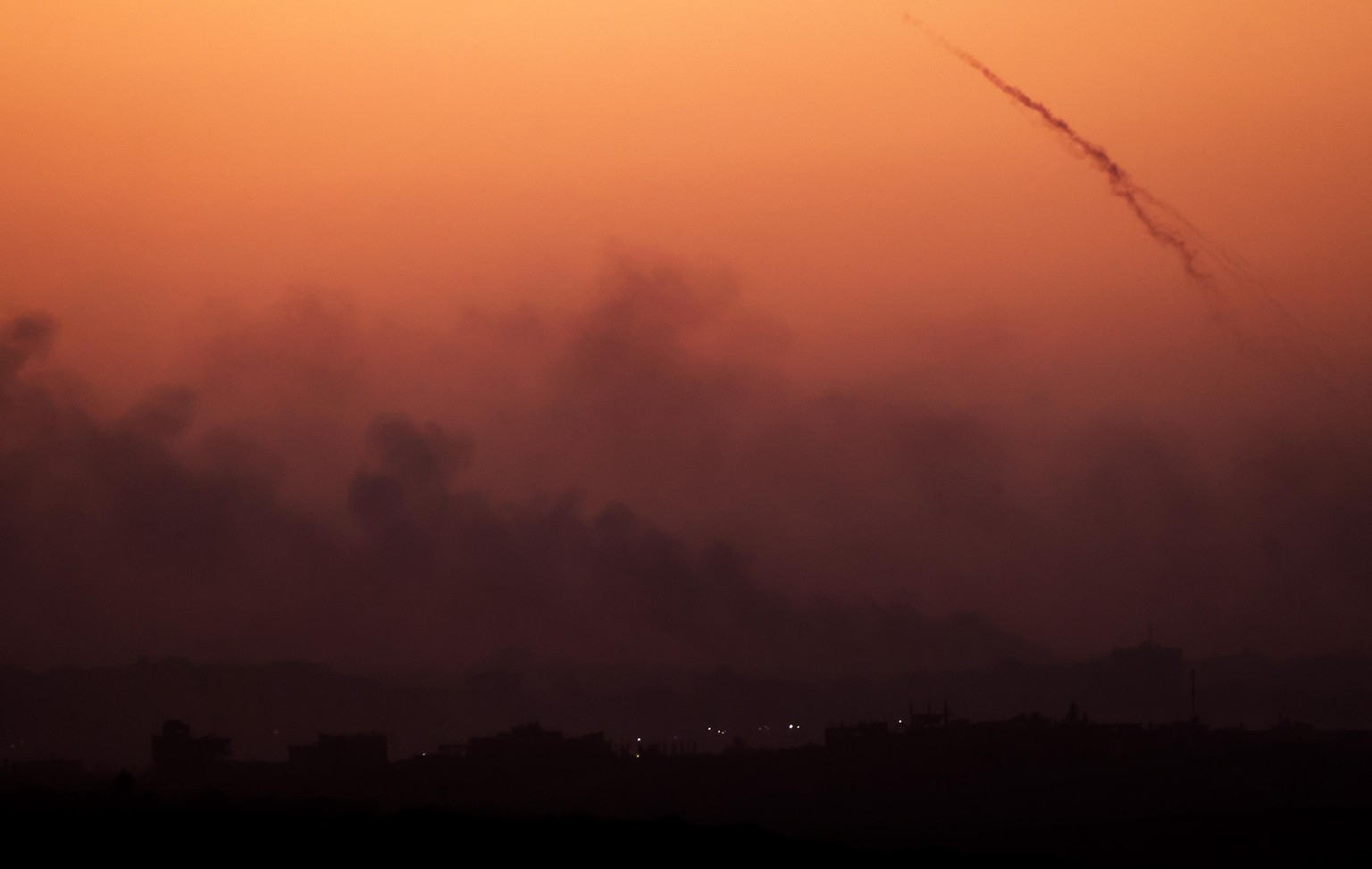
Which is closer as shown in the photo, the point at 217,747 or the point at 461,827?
the point at 461,827

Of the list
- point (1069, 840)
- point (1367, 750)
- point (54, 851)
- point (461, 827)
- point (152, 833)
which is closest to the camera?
point (54, 851)

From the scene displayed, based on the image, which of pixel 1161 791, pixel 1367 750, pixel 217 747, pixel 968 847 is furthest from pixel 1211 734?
pixel 217 747

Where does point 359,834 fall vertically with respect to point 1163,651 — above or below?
below

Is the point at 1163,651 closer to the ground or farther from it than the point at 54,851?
farther from it

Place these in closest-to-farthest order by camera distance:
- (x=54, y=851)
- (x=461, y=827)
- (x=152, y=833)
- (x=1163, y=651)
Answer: (x=54, y=851) → (x=152, y=833) → (x=461, y=827) → (x=1163, y=651)

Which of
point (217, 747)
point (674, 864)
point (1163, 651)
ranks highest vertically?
point (1163, 651)

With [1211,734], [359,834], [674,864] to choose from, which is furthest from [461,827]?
[1211,734]

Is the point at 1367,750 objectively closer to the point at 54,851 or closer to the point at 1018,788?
the point at 1018,788

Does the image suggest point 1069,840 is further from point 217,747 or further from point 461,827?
point 217,747

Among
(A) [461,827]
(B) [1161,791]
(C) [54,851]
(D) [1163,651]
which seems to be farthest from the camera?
(D) [1163,651]
